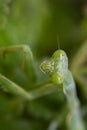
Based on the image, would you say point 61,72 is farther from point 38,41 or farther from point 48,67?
point 38,41

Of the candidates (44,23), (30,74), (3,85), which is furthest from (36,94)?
(44,23)

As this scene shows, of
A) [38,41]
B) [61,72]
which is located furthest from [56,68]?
[38,41]

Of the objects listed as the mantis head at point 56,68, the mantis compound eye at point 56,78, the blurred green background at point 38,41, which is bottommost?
the mantis compound eye at point 56,78

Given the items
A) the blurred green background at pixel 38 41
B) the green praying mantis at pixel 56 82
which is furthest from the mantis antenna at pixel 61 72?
the blurred green background at pixel 38 41

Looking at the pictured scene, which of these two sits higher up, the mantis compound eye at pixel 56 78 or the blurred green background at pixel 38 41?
the blurred green background at pixel 38 41

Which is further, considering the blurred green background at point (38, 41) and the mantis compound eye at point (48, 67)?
the blurred green background at point (38, 41)

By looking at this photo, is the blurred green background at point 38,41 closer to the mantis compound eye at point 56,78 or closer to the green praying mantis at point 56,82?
the green praying mantis at point 56,82

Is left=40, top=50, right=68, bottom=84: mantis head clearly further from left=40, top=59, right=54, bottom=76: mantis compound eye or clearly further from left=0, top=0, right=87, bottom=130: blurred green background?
left=0, top=0, right=87, bottom=130: blurred green background
